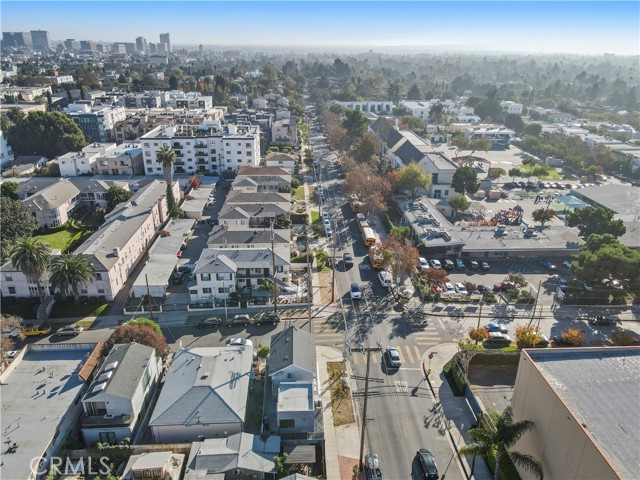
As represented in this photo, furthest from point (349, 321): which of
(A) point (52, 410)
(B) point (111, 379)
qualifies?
(A) point (52, 410)

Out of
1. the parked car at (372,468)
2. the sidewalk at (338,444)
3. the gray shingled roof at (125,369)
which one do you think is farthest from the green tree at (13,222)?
the parked car at (372,468)

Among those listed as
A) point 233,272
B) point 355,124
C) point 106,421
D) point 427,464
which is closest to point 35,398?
point 106,421

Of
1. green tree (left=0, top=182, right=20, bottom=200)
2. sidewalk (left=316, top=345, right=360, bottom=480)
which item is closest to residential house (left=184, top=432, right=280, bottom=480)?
sidewalk (left=316, top=345, right=360, bottom=480)

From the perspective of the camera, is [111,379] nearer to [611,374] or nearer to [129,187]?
[611,374]

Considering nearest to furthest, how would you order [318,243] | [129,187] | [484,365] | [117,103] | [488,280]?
[484,365]
[488,280]
[318,243]
[129,187]
[117,103]

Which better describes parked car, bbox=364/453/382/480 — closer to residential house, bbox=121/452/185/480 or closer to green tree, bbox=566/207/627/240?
residential house, bbox=121/452/185/480
